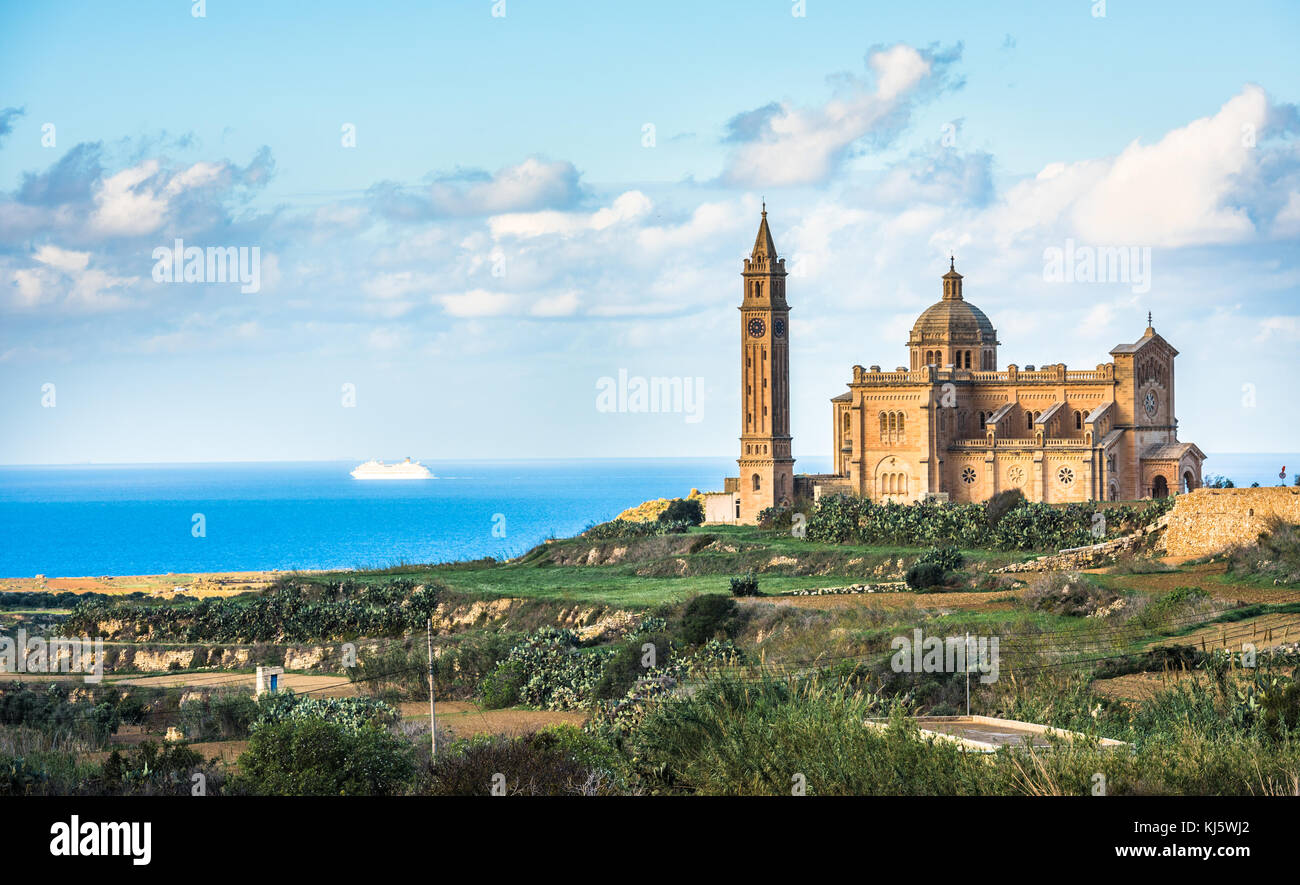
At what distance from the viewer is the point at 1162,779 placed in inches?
493

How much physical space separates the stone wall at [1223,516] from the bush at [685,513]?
36.2 m

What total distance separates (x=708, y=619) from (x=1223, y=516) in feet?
52.0

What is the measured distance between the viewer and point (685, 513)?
7544 centimetres

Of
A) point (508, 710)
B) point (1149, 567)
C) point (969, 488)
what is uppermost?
point (969, 488)

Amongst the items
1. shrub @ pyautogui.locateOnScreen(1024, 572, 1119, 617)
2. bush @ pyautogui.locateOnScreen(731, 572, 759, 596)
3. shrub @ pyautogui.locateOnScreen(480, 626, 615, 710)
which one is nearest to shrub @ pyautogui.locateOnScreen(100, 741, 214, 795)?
shrub @ pyautogui.locateOnScreen(480, 626, 615, 710)

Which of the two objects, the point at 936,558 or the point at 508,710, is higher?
the point at 936,558

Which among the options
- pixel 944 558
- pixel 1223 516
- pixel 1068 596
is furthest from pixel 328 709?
pixel 1223 516

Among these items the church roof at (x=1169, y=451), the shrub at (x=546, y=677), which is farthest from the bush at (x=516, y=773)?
the church roof at (x=1169, y=451)

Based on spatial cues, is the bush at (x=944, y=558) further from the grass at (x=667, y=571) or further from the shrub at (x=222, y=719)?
the shrub at (x=222, y=719)

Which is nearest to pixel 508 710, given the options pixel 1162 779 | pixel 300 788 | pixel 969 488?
pixel 300 788

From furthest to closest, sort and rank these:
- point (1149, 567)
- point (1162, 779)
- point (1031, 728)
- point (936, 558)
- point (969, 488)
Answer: point (969, 488)
point (936, 558)
point (1149, 567)
point (1031, 728)
point (1162, 779)

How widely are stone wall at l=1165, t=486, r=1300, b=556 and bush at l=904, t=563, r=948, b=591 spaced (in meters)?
6.73
